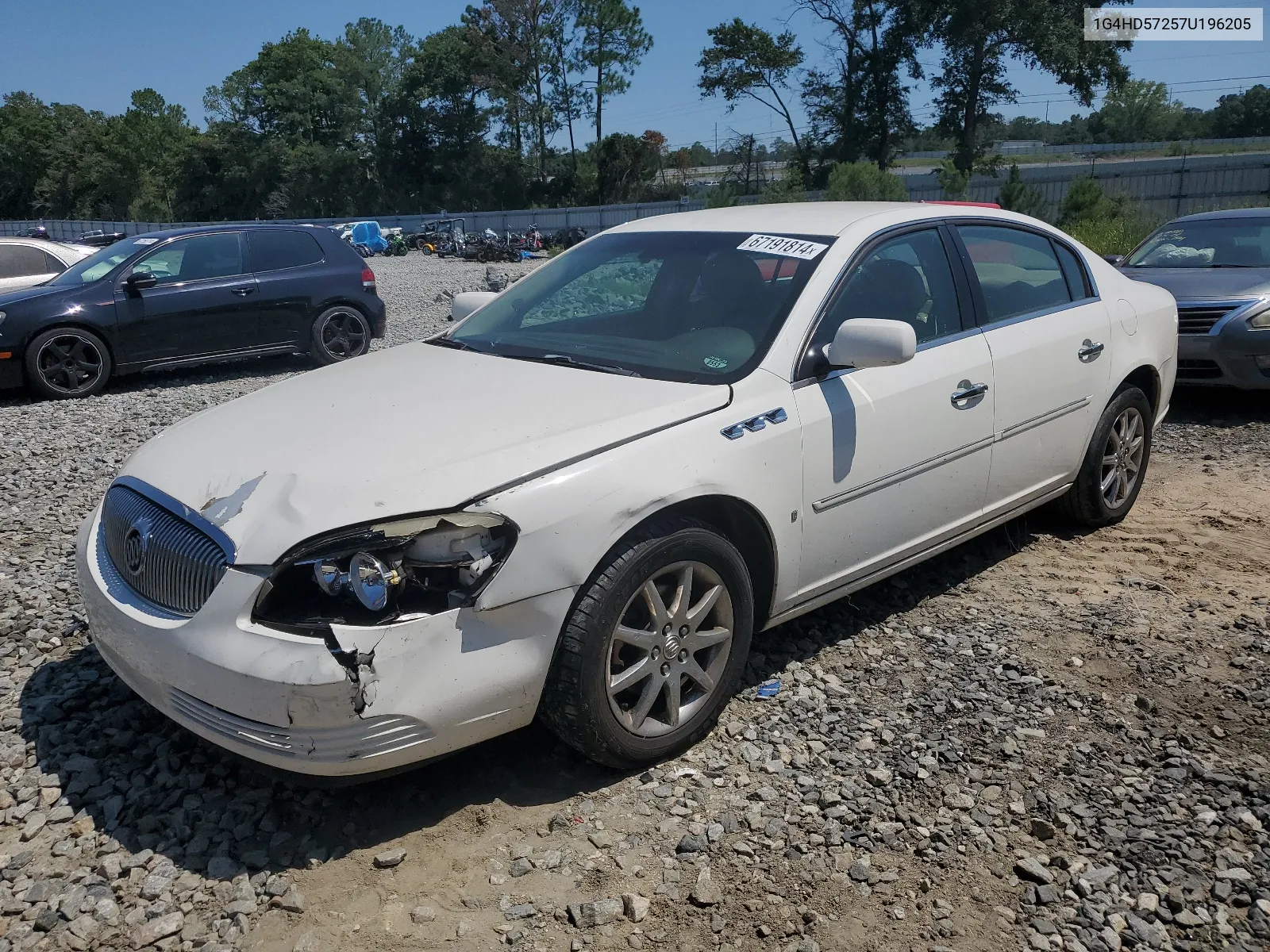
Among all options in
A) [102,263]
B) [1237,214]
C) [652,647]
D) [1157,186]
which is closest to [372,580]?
[652,647]

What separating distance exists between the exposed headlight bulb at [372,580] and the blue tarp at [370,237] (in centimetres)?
3410

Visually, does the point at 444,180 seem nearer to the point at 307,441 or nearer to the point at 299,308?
the point at 299,308

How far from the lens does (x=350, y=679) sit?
2.66 m

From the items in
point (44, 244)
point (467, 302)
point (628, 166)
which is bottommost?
point (467, 302)

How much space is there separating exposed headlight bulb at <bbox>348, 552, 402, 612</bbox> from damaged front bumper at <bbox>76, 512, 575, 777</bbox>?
0.25 feet

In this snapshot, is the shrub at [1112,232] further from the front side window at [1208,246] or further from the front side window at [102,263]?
the front side window at [102,263]

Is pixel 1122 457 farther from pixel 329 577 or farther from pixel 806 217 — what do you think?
pixel 329 577

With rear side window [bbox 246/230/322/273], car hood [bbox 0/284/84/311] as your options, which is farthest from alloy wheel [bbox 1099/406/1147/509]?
car hood [bbox 0/284/84/311]

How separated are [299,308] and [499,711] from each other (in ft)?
30.2

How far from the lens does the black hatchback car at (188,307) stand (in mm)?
9922

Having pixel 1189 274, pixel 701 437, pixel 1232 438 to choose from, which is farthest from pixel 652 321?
pixel 1189 274

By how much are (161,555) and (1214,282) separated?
8336mm

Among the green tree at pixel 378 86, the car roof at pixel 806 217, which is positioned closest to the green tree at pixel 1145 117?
the green tree at pixel 378 86

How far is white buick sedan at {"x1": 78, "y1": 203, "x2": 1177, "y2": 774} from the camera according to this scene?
2768mm
